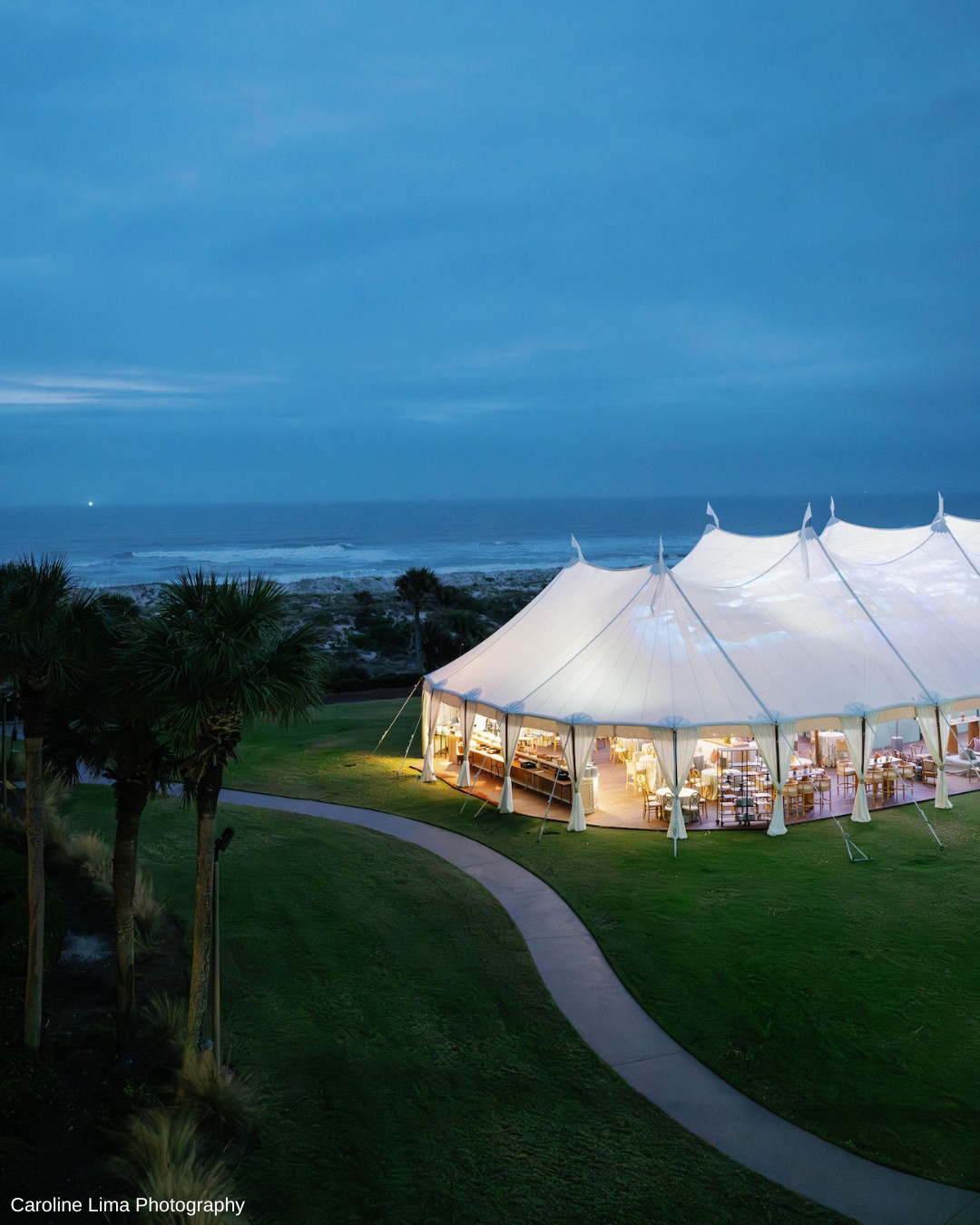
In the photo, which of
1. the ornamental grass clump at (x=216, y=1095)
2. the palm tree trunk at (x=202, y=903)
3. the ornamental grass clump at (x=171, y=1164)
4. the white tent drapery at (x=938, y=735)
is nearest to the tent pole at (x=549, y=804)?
the white tent drapery at (x=938, y=735)

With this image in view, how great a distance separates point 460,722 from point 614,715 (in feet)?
15.5

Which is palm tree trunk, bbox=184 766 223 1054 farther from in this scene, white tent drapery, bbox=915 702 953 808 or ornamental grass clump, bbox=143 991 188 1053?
white tent drapery, bbox=915 702 953 808

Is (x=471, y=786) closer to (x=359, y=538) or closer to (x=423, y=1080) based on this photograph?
(x=423, y=1080)

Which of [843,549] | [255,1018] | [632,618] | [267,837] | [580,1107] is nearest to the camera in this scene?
[580,1107]

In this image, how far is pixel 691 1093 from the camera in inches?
320

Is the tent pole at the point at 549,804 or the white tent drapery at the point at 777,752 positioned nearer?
the white tent drapery at the point at 777,752

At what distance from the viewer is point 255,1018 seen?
927 cm

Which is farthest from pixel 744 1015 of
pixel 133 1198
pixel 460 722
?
pixel 460 722

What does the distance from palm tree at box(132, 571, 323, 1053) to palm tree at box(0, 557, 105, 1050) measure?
2.23ft

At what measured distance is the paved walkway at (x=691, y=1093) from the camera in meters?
6.72

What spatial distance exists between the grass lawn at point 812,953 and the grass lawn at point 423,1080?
1239 millimetres

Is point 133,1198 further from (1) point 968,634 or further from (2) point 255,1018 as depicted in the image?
(1) point 968,634

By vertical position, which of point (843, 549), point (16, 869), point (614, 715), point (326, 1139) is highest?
point (843, 549)

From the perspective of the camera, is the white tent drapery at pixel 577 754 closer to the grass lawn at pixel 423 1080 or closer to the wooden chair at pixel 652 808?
the wooden chair at pixel 652 808
